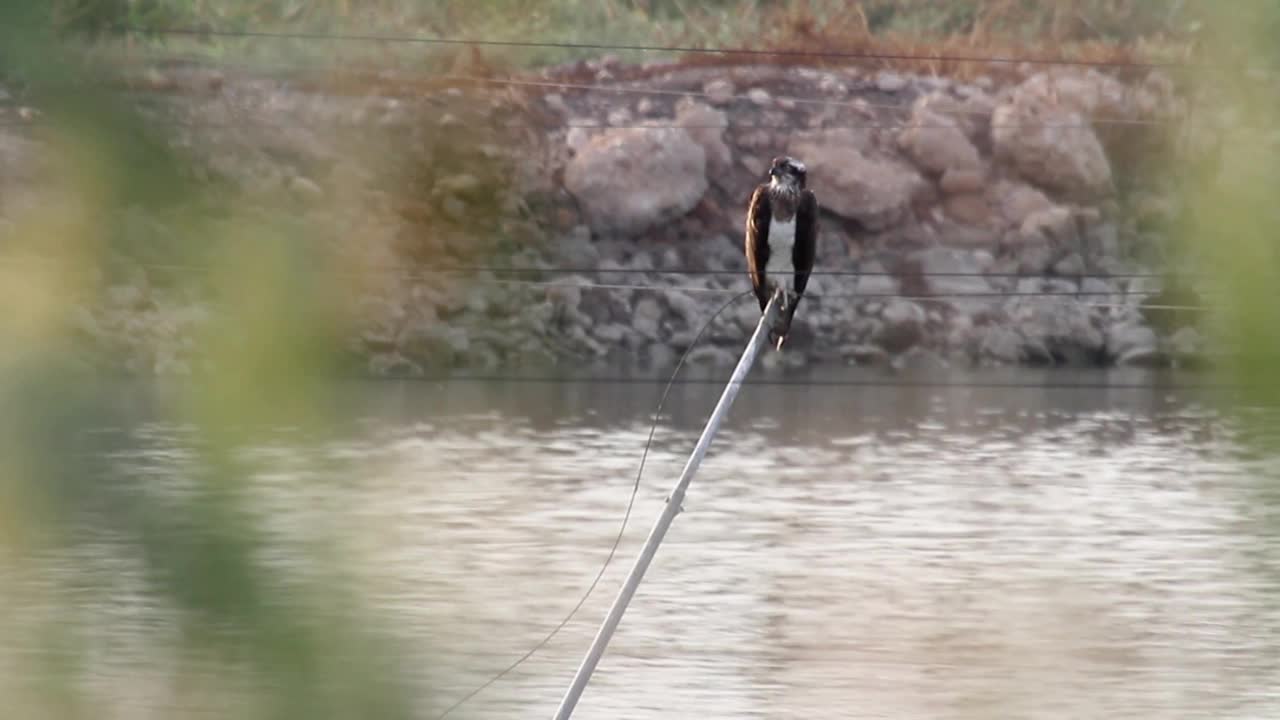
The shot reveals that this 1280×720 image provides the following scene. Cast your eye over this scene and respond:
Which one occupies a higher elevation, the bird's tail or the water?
the bird's tail

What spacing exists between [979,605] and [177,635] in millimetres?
13755

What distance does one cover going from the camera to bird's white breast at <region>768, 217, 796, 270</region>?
418 centimetres

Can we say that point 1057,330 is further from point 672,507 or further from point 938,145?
point 672,507

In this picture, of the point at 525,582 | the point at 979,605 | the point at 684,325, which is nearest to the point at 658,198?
the point at 684,325

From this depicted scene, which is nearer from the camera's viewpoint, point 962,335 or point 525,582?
point 525,582

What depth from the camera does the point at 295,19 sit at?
88 centimetres

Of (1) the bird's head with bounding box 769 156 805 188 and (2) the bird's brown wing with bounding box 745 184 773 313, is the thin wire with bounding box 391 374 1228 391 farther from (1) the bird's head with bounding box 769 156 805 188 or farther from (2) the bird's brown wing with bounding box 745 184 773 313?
(2) the bird's brown wing with bounding box 745 184 773 313

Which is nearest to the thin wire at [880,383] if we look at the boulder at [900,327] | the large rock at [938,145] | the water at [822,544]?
the water at [822,544]

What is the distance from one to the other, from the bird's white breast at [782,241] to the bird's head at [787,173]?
3.2 inches

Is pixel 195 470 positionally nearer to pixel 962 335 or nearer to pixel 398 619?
pixel 398 619

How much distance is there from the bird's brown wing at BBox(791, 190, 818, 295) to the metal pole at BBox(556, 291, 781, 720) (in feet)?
0.54

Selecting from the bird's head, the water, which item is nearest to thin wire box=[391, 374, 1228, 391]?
the water

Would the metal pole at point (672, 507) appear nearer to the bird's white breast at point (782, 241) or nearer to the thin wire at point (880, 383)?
the bird's white breast at point (782, 241)

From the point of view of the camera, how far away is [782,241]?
14.1 ft
